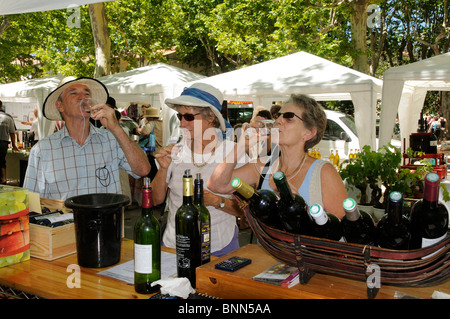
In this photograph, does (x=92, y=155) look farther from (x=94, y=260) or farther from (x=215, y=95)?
(x=94, y=260)

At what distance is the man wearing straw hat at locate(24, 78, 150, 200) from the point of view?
2.60 meters

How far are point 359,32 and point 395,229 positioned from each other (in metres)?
12.5

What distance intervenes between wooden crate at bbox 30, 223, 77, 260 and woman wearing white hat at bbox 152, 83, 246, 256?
68 centimetres

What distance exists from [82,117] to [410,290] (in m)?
2.29

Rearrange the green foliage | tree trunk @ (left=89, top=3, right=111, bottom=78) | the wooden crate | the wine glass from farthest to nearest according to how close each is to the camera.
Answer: tree trunk @ (left=89, top=3, right=111, bottom=78) → the green foliage → the wine glass → the wooden crate

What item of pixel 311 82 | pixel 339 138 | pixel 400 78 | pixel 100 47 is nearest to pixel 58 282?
pixel 400 78

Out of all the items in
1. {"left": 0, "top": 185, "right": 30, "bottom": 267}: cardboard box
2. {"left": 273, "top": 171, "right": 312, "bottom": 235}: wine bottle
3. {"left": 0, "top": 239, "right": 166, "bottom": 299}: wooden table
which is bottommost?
{"left": 0, "top": 239, "right": 166, "bottom": 299}: wooden table

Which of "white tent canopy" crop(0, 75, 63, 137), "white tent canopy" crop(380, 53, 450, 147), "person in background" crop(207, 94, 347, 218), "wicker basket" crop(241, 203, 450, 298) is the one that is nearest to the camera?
"wicker basket" crop(241, 203, 450, 298)

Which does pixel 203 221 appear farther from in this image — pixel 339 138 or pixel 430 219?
Answer: pixel 339 138

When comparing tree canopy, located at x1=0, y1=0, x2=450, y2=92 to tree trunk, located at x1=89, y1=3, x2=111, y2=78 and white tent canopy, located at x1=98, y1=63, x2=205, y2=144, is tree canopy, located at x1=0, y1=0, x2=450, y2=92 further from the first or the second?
white tent canopy, located at x1=98, y1=63, x2=205, y2=144

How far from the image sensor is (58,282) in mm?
1603

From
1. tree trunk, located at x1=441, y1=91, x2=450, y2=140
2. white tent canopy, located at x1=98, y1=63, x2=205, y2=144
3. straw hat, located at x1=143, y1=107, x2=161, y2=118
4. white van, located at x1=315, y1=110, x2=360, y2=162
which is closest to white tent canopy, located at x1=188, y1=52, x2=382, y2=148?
white tent canopy, located at x1=98, y1=63, x2=205, y2=144

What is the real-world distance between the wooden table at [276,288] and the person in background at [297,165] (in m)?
0.71

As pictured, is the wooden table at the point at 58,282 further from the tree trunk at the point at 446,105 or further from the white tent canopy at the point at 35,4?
the tree trunk at the point at 446,105
